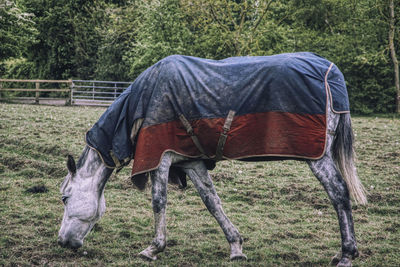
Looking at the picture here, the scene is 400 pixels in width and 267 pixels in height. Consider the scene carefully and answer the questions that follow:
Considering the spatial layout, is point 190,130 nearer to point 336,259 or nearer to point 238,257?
point 238,257

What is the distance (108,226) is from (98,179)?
1071 mm

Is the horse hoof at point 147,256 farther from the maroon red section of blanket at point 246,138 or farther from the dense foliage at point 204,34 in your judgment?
the dense foliage at point 204,34

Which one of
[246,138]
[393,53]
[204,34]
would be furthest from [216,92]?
[204,34]

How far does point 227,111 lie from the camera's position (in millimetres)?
3982

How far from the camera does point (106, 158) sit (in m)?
4.18

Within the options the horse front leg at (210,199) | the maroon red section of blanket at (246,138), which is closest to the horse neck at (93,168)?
the maroon red section of blanket at (246,138)

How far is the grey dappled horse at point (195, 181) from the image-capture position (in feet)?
12.5

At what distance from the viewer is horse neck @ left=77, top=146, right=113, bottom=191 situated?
420cm

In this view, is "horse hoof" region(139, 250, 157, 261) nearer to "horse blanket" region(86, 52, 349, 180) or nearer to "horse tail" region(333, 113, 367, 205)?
"horse blanket" region(86, 52, 349, 180)

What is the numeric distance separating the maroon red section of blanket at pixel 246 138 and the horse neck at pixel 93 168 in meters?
0.46

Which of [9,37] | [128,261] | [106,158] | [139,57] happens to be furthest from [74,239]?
[139,57]

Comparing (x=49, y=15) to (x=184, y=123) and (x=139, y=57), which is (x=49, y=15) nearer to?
(x=139, y=57)

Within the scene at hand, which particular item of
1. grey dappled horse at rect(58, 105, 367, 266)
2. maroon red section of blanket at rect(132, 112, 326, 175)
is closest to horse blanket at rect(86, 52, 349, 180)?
maroon red section of blanket at rect(132, 112, 326, 175)

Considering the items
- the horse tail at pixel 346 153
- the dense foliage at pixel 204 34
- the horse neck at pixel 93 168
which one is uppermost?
the horse tail at pixel 346 153
